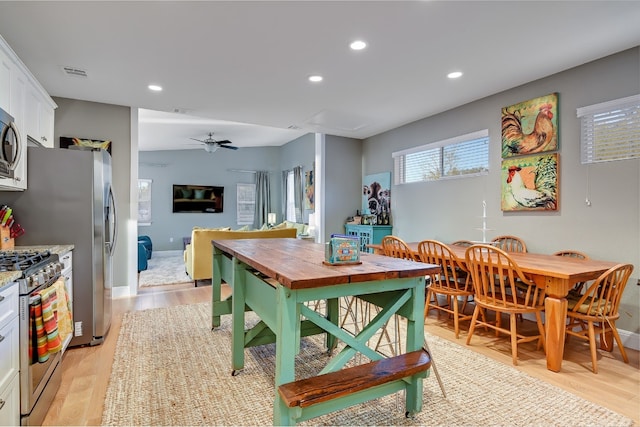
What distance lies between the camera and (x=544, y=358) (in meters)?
2.54

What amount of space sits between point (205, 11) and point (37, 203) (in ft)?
6.46

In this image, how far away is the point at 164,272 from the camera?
19.6ft

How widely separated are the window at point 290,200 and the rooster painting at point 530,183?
5727 millimetres

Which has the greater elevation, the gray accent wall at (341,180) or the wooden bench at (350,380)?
the gray accent wall at (341,180)

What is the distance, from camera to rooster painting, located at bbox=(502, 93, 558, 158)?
329 cm

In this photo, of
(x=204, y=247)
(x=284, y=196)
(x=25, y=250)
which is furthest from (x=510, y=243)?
(x=284, y=196)

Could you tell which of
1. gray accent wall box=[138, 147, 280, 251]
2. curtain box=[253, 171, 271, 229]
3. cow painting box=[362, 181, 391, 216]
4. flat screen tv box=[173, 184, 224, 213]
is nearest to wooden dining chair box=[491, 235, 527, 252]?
cow painting box=[362, 181, 391, 216]

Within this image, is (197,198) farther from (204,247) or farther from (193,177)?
(204,247)

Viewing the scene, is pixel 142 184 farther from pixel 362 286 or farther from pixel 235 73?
pixel 362 286

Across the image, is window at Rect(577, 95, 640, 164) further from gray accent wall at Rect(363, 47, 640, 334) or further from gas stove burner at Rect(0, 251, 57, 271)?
gas stove burner at Rect(0, 251, 57, 271)

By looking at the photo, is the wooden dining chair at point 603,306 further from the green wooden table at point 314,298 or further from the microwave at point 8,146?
the microwave at point 8,146

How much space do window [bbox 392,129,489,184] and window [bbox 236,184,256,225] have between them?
17.2 ft

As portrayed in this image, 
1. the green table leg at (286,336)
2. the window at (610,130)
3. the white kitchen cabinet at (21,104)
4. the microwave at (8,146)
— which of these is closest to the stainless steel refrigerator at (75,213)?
the white kitchen cabinet at (21,104)

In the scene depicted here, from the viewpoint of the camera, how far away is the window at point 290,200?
8.81 m
